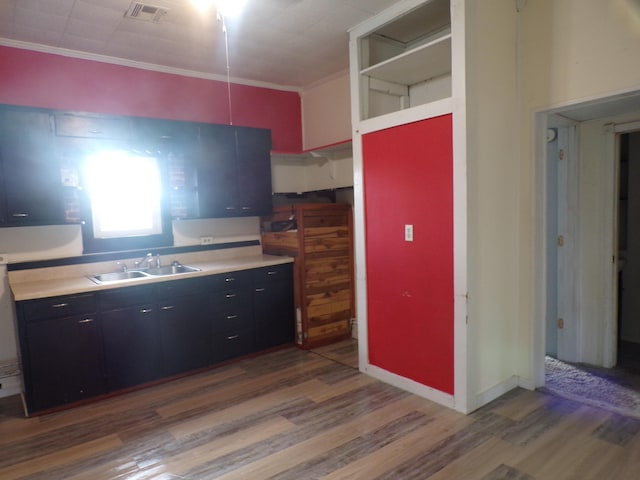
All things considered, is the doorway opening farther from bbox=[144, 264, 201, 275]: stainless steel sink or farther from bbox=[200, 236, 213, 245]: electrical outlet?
bbox=[144, 264, 201, 275]: stainless steel sink

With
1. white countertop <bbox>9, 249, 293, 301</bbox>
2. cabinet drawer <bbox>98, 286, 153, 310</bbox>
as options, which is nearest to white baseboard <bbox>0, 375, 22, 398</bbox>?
white countertop <bbox>9, 249, 293, 301</bbox>

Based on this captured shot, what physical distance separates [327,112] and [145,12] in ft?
6.93

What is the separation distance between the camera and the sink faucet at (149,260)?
3.64 m

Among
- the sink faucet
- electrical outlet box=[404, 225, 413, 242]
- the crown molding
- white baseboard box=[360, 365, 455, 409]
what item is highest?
the crown molding

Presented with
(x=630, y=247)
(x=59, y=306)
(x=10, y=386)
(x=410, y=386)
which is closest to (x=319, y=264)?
(x=410, y=386)

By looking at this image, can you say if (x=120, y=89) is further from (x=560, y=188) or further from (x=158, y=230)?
(x=560, y=188)

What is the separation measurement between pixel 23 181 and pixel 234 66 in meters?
2.04

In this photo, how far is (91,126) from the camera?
3.21 metres

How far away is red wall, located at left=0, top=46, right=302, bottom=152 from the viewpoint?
3.19m

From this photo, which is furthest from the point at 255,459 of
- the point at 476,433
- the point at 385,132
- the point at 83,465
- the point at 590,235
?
the point at 590,235

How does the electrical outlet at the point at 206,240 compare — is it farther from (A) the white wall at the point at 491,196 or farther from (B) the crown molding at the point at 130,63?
(A) the white wall at the point at 491,196

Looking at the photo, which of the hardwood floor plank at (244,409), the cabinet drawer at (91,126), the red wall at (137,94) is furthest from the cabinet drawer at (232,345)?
the red wall at (137,94)

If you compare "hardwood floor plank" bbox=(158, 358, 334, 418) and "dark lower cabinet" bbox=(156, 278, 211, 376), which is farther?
"dark lower cabinet" bbox=(156, 278, 211, 376)

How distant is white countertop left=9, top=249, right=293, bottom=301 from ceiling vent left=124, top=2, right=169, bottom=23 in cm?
187
